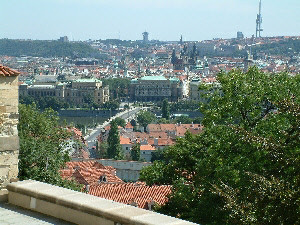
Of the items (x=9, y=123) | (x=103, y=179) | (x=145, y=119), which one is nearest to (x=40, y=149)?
(x=9, y=123)

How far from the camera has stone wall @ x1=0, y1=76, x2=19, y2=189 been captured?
19.5 ft

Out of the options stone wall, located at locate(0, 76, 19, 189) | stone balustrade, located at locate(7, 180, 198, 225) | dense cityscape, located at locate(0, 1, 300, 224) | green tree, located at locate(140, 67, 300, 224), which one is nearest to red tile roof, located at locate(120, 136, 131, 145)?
dense cityscape, located at locate(0, 1, 300, 224)

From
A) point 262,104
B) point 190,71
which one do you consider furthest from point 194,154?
point 190,71

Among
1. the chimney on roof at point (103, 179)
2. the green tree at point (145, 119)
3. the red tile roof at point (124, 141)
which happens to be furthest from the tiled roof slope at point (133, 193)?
the green tree at point (145, 119)

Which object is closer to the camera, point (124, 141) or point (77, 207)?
point (77, 207)

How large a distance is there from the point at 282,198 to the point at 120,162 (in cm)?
3510

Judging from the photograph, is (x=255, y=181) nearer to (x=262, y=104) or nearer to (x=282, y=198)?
(x=282, y=198)

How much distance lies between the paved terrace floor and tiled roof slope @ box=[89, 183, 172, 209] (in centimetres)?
1121

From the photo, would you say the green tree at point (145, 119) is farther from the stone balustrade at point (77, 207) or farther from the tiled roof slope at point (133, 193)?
the stone balustrade at point (77, 207)

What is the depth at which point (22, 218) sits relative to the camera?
4.71 meters

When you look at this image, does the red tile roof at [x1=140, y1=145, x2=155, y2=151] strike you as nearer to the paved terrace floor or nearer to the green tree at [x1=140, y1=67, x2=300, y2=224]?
the green tree at [x1=140, y1=67, x2=300, y2=224]

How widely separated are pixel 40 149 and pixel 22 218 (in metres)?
7.36

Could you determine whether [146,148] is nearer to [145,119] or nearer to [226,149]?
[145,119]

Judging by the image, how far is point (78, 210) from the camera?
14.5 ft
